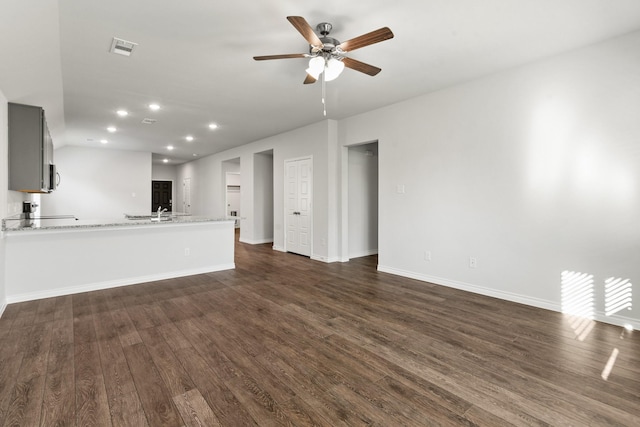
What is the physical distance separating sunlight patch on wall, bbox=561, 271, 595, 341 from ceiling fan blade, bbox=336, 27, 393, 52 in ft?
10.00

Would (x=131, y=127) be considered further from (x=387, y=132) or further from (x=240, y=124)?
(x=387, y=132)

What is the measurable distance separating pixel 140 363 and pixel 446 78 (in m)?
4.31

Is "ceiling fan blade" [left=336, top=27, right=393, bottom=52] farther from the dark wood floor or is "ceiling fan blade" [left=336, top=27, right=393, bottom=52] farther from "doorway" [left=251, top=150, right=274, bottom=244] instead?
"doorway" [left=251, top=150, right=274, bottom=244]

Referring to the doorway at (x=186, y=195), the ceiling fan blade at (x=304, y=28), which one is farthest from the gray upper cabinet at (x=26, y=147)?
the doorway at (x=186, y=195)

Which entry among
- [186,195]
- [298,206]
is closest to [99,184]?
[186,195]

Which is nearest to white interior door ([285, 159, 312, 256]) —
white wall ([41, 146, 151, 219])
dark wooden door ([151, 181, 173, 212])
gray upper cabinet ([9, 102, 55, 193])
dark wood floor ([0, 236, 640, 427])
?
dark wood floor ([0, 236, 640, 427])

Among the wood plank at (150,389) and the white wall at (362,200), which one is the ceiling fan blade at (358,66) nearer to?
the wood plank at (150,389)

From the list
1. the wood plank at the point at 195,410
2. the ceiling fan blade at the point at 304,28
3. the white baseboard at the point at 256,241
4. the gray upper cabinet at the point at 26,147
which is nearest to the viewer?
the wood plank at the point at 195,410

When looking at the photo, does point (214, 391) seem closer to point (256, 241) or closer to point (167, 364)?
point (167, 364)

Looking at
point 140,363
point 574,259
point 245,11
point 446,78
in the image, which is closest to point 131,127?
point 245,11

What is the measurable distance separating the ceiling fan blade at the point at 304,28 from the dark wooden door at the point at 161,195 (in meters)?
11.8

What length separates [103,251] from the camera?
13.5 feet

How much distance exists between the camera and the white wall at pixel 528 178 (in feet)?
9.58

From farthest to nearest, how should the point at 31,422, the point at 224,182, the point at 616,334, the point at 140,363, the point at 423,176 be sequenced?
1. the point at 224,182
2. the point at 423,176
3. the point at 616,334
4. the point at 140,363
5. the point at 31,422
